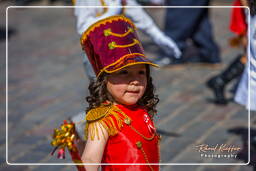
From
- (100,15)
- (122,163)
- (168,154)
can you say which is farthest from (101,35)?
(168,154)

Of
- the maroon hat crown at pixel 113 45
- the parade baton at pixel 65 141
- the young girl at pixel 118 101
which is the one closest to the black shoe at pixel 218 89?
the parade baton at pixel 65 141

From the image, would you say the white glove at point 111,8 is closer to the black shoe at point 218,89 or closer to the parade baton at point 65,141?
the parade baton at point 65,141

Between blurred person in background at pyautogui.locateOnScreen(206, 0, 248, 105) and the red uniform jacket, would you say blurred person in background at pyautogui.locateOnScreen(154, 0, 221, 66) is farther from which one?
the red uniform jacket

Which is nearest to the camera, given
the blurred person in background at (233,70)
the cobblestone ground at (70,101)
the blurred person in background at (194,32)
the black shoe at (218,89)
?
the cobblestone ground at (70,101)

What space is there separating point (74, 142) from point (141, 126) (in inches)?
21.4

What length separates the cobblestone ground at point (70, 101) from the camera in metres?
4.77

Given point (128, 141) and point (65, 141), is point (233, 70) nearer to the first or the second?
point (65, 141)

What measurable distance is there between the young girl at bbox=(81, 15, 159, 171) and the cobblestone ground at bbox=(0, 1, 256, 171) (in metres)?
1.50

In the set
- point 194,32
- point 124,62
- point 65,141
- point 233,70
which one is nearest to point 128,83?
point 124,62

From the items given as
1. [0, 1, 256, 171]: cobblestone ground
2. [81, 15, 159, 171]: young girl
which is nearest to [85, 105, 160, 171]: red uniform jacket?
[81, 15, 159, 171]: young girl

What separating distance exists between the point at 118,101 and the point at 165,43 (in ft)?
4.19

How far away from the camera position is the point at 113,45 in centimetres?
280

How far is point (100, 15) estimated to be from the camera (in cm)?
418

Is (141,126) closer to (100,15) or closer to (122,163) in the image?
(122,163)
